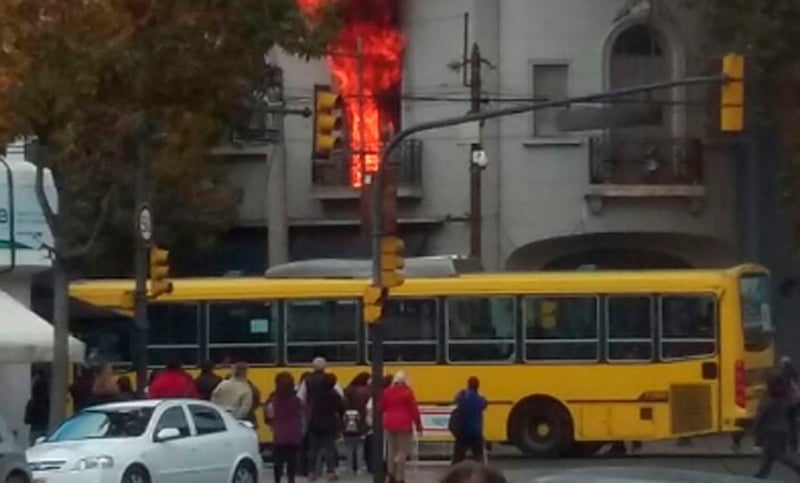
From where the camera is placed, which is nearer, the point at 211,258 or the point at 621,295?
the point at 621,295

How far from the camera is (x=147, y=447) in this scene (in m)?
25.8

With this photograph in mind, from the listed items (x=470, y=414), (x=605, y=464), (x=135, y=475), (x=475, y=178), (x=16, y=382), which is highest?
(x=475, y=178)

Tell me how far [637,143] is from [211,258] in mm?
9734

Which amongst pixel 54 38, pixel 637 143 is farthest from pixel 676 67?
pixel 54 38

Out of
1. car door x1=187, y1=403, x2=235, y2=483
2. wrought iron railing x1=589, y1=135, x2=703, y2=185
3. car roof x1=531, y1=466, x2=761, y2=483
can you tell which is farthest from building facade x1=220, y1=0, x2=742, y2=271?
car roof x1=531, y1=466, x2=761, y2=483

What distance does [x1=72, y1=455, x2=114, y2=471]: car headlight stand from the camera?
986 inches

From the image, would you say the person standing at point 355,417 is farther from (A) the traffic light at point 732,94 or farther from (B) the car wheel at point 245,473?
(A) the traffic light at point 732,94

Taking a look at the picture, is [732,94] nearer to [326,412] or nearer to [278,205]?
[326,412]

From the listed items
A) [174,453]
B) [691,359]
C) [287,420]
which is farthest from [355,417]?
[174,453]

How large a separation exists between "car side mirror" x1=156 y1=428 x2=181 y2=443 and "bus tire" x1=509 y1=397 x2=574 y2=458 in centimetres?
964

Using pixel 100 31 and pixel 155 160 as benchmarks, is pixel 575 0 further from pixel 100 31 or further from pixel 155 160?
pixel 100 31

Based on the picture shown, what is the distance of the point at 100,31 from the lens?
826 inches

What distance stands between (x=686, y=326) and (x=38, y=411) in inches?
410

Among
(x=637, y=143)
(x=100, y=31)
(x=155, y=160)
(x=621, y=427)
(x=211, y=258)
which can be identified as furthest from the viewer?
(x=211, y=258)
